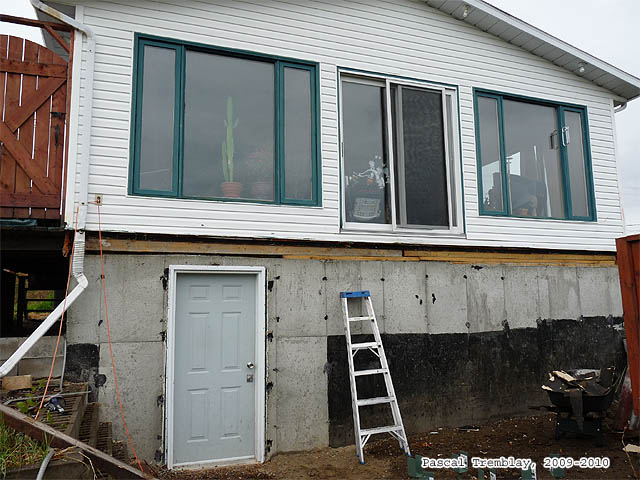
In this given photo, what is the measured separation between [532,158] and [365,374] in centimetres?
485

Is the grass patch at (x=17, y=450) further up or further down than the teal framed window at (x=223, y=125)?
further down

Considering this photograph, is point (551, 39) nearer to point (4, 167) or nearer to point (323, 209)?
point (323, 209)

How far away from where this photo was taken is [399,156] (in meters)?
7.37

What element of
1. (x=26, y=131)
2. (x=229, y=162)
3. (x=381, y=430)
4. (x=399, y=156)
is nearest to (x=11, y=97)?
(x=26, y=131)

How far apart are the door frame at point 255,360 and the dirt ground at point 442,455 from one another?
0.18 meters

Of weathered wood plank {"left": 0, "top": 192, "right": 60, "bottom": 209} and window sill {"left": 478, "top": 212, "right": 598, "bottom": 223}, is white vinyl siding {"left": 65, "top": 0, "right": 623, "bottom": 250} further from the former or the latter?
weathered wood plank {"left": 0, "top": 192, "right": 60, "bottom": 209}

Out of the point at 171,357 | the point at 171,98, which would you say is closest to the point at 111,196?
the point at 171,98

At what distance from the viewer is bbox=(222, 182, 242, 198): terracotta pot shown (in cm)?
633

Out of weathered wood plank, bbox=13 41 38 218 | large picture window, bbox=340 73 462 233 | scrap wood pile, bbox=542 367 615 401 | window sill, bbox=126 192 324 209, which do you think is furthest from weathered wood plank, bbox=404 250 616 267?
weathered wood plank, bbox=13 41 38 218

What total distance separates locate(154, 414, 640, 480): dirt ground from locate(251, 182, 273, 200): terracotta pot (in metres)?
3.35

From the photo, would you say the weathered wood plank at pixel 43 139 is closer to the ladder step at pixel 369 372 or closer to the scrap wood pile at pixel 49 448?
the scrap wood pile at pixel 49 448

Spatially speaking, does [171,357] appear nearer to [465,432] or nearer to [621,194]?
[465,432]

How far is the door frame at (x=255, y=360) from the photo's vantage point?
5.67m

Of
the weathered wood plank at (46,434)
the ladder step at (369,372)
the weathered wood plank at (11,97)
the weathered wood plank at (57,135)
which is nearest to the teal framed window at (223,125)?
the weathered wood plank at (57,135)
